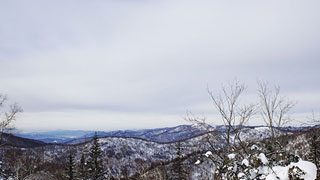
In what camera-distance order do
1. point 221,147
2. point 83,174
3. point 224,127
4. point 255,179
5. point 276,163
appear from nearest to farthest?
point 255,179, point 276,163, point 221,147, point 224,127, point 83,174

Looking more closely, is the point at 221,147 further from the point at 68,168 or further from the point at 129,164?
the point at 129,164

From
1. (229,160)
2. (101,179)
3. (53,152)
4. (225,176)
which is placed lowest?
(53,152)

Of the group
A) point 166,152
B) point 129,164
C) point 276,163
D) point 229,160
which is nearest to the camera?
point 276,163

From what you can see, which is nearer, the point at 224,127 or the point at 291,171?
the point at 291,171

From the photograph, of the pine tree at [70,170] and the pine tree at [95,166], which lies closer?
the pine tree at [95,166]

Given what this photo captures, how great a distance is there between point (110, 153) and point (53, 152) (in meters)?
44.5

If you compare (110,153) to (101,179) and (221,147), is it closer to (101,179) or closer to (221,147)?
(101,179)

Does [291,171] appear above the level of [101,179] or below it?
above

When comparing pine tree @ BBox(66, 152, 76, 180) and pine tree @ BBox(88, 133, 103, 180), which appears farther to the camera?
pine tree @ BBox(66, 152, 76, 180)

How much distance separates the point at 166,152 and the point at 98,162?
175 m

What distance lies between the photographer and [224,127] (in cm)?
1120

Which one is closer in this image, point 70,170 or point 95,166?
point 95,166

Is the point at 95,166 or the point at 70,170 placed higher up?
the point at 95,166

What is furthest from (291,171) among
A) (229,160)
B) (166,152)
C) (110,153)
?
(166,152)
